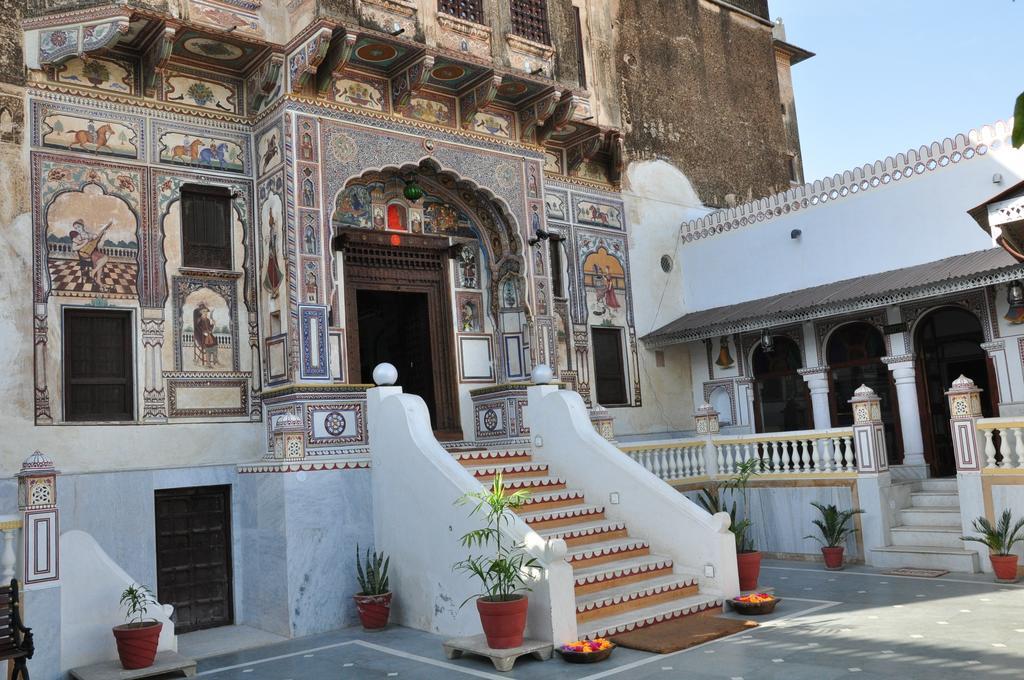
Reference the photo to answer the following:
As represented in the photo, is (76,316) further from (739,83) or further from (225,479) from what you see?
(739,83)

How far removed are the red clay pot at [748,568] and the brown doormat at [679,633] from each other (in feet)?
3.07

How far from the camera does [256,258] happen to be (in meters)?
10.8

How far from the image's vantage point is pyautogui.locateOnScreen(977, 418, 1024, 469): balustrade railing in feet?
32.9

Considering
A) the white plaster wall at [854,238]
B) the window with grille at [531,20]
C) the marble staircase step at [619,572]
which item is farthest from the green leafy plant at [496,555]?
the white plaster wall at [854,238]

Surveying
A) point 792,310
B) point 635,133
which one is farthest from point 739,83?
point 792,310

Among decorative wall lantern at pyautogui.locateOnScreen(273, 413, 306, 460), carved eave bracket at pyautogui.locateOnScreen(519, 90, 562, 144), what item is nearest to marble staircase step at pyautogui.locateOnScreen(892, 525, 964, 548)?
carved eave bracket at pyautogui.locateOnScreen(519, 90, 562, 144)

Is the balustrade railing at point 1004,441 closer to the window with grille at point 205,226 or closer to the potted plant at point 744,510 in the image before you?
the potted plant at point 744,510

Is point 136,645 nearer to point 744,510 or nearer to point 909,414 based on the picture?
point 744,510

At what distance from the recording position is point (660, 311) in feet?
49.7

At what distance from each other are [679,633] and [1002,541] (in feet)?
13.0

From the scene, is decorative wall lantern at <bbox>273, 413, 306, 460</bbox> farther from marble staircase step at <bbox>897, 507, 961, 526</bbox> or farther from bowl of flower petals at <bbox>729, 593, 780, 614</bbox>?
marble staircase step at <bbox>897, 507, 961, 526</bbox>

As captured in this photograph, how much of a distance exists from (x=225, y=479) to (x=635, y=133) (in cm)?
882

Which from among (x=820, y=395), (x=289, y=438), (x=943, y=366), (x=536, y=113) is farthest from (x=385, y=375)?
(x=943, y=366)

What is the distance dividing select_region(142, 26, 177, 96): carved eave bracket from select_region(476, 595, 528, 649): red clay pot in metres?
6.59
